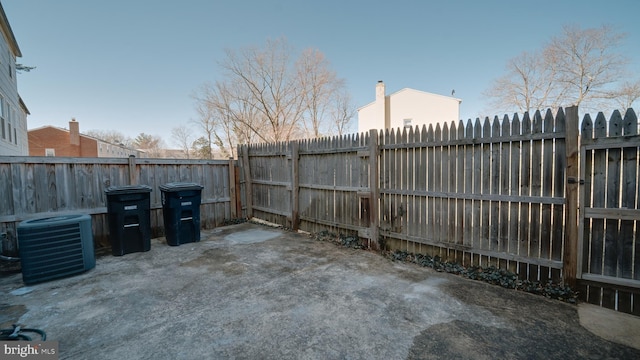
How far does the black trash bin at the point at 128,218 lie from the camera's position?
444cm

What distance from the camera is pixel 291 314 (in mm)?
2582

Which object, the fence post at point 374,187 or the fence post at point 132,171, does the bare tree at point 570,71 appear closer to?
the fence post at point 374,187

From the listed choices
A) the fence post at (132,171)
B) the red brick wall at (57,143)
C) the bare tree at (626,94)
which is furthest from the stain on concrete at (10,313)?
the red brick wall at (57,143)

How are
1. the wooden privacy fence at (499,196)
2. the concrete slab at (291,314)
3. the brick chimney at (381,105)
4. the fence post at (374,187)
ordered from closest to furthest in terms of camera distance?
the concrete slab at (291,314), the wooden privacy fence at (499,196), the fence post at (374,187), the brick chimney at (381,105)

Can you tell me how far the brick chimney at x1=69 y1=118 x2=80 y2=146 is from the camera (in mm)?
23688

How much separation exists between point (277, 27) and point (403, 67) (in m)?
8.32

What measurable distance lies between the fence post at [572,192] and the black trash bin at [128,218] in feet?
20.0

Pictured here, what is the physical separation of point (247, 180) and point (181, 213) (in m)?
2.40

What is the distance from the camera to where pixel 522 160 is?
3201mm

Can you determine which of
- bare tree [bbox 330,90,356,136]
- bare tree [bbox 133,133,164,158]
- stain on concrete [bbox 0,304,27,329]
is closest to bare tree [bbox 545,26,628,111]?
bare tree [bbox 330,90,356,136]

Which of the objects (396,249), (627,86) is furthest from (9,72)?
(627,86)

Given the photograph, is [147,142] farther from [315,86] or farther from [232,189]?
[232,189]

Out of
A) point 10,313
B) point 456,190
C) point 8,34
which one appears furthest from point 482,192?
point 8,34

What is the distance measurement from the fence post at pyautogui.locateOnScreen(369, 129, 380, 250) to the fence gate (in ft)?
8.39
